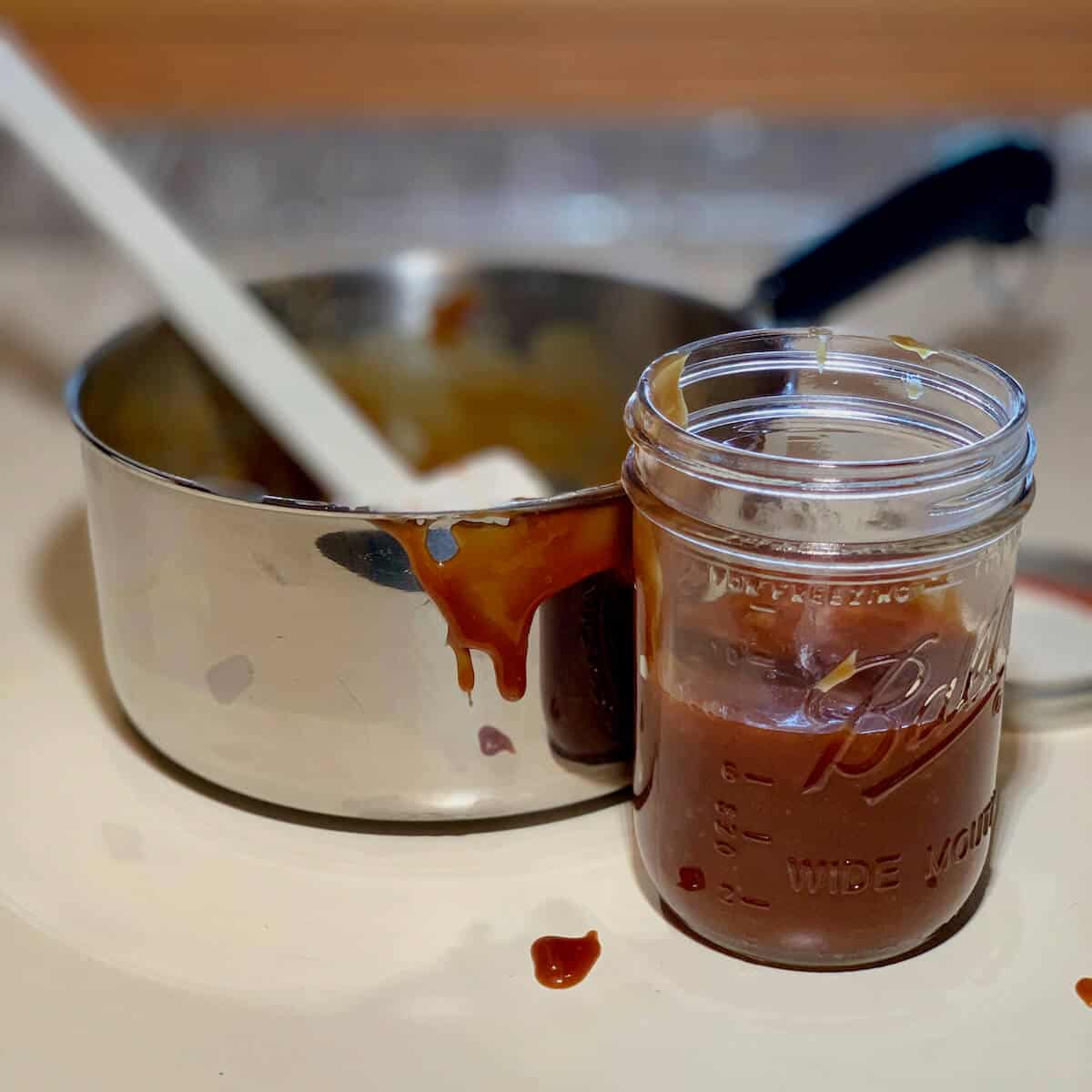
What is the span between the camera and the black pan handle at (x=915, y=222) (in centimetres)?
72

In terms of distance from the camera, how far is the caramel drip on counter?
507 mm

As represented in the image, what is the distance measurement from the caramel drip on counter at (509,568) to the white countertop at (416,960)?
9 centimetres

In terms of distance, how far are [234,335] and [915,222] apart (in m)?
0.35

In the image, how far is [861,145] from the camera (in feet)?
4.77

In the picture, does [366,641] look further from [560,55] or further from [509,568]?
[560,55]

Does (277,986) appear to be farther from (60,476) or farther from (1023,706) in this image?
(60,476)

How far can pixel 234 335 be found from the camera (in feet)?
2.47

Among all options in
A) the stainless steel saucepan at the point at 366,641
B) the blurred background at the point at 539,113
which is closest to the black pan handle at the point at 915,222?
the stainless steel saucepan at the point at 366,641

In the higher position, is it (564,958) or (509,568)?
(509,568)

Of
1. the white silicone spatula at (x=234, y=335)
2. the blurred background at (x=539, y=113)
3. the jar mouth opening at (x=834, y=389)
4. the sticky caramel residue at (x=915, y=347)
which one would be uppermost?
the sticky caramel residue at (x=915, y=347)

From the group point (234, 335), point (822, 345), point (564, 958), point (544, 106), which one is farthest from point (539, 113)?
point (564, 958)

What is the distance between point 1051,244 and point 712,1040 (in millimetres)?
939

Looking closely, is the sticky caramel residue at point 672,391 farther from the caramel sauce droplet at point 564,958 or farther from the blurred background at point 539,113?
the blurred background at point 539,113

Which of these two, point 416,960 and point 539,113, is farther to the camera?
point 539,113
